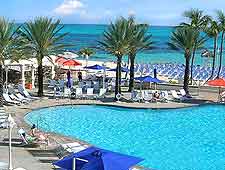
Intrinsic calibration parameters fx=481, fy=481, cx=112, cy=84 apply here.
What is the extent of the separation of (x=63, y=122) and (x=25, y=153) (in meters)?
6.91

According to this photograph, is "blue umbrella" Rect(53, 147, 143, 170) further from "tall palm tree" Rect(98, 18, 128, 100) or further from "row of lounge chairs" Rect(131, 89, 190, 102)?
"tall palm tree" Rect(98, 18, 128, 100)

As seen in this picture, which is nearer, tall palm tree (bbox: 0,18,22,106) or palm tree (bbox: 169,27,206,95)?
tall palm tree (bbox: 0,18,22,106)

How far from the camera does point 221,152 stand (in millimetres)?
17562

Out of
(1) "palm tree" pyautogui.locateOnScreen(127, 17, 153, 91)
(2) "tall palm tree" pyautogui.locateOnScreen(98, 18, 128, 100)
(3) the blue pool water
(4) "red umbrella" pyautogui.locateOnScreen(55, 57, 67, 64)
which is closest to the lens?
(3) the blue pool water

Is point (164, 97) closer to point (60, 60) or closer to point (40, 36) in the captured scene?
point (40, 36)

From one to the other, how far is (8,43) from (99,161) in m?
14.6

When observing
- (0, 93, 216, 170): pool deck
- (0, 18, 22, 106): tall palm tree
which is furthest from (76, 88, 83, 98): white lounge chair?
(0, 18, 22, 106): tall palm tree

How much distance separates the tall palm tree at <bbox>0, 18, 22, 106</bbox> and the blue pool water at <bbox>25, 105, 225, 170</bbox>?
3066 millimetres

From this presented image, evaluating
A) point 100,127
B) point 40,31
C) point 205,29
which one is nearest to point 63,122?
point 100,127

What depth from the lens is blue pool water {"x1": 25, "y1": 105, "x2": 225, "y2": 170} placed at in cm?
1664

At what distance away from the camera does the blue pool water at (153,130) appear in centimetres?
1664

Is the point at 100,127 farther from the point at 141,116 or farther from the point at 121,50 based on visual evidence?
the point at 121,50

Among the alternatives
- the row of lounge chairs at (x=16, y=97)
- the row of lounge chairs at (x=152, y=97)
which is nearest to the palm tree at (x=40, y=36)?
the row of lounge chairs at (x=16, y=97)

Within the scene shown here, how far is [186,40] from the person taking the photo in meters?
29.1
